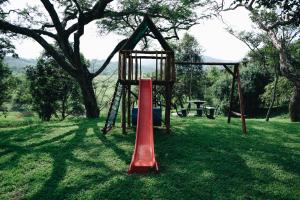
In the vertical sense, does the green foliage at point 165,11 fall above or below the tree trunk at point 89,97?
above

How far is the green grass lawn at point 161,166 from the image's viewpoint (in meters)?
6.94

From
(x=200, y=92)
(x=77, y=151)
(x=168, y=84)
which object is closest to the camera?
(x=77, y=151)

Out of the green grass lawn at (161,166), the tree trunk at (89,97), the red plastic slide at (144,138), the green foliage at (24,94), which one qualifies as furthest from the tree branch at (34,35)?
the green foliage at (24,94)

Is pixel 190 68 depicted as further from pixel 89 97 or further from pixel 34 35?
pixel 34 35

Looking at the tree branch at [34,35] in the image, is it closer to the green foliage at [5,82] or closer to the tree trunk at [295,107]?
the tree trunk at [295,107]

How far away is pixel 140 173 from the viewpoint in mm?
7895

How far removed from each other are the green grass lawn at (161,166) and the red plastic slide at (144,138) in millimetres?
334

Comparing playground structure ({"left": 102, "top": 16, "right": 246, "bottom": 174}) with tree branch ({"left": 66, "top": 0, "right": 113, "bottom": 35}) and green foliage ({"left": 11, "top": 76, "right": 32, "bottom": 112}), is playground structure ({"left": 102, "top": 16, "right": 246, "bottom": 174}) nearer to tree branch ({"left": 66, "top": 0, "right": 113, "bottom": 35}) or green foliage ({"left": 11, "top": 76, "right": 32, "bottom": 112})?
tree branch ({"left": 66, "top": 0, "right": 113, "bottom": 35})

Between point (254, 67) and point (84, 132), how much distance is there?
81.7ft

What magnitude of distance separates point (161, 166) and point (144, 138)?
1.26 metres

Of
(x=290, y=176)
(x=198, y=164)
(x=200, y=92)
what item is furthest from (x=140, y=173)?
(x=200, y=92)

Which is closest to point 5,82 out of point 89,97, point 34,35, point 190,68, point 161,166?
point 89,97

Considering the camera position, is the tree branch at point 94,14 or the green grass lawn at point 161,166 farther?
the tree branch at point 94,14

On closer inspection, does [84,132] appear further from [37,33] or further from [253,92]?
[253,92]
